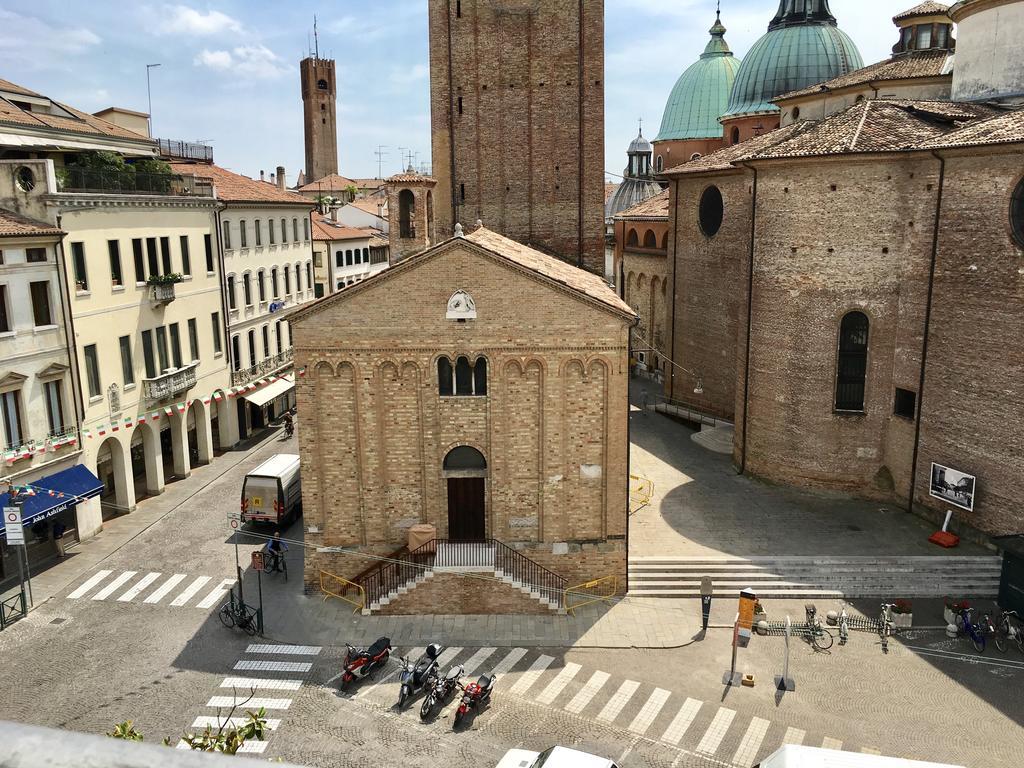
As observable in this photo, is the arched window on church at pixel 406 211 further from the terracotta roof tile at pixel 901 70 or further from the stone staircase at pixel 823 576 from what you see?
the terracotta roof tile at pixel 901 70

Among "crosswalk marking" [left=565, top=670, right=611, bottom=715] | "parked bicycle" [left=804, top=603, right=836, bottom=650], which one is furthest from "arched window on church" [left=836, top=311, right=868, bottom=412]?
"crosswalk marking" [left=565, top=670, right=611, bottom=715]

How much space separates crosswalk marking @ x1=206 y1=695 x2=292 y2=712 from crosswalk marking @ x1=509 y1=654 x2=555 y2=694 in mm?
4761

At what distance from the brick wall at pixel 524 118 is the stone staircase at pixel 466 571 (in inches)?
568

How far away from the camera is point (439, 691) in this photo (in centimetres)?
1645

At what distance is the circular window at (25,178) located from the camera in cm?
2364

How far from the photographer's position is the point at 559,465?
20.4 meters

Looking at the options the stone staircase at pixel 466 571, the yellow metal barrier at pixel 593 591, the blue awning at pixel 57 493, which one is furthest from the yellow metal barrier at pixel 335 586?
the blue awning at pixel 57 493

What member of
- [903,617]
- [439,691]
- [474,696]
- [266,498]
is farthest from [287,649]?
[903,617]

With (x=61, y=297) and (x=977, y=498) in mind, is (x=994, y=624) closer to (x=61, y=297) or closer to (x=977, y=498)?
(x=977, y=498)

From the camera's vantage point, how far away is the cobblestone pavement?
1533 centimetres

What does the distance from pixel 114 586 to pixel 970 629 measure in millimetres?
21812

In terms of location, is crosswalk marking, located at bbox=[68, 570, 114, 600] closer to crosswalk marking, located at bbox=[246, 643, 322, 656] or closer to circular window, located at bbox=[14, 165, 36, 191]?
crosswalk marking, located at bbox=[246, 643, 322, 656]

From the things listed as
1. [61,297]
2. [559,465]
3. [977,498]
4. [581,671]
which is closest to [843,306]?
[977,498]

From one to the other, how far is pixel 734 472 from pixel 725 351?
7106 millimetres
